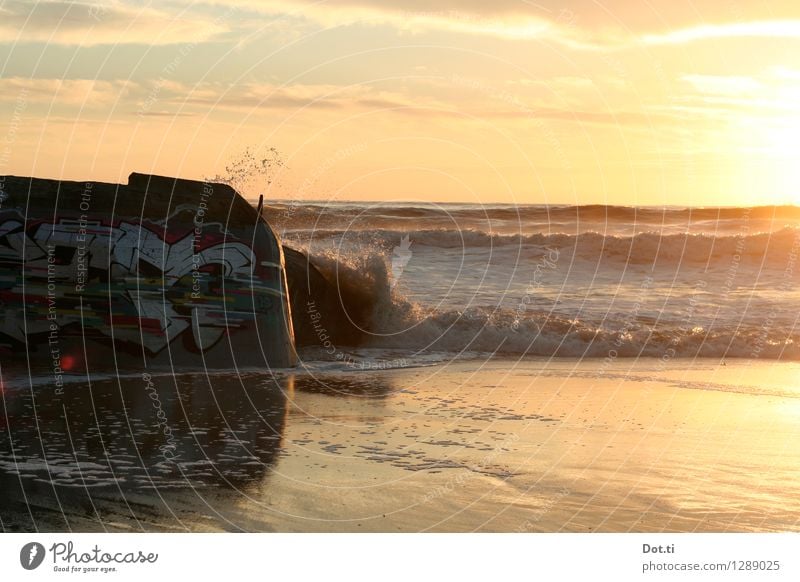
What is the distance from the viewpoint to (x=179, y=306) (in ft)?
60.7

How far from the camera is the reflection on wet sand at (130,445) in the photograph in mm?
9453

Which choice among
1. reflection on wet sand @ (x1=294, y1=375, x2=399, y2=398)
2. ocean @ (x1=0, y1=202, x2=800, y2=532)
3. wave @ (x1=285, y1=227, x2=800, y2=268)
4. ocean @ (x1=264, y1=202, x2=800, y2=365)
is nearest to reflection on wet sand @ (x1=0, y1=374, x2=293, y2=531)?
ocean @ (x1=0, y1=202, x2=800, y2=532)

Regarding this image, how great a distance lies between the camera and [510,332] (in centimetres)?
2350

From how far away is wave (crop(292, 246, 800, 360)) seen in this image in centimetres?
2256

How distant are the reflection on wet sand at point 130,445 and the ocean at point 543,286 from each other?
19.3 feet

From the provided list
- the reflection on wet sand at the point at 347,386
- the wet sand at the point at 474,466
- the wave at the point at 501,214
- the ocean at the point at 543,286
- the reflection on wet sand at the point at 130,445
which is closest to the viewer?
the wet sand at the point at 474,466

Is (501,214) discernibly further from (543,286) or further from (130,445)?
(130,445)

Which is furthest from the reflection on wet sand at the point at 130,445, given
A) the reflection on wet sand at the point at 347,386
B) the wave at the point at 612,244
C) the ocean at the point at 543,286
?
the wave at the point at 612,244

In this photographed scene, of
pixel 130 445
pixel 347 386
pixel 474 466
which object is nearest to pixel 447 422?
pixel 474 466

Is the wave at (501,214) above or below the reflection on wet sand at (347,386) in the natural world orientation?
above

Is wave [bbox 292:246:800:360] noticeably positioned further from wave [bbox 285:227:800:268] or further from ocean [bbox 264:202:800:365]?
wave [bbox 285:227:800:268]

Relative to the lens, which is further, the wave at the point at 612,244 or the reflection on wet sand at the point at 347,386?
the wave at the point at 612,244

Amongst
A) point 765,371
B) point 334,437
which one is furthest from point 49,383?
point 765,371

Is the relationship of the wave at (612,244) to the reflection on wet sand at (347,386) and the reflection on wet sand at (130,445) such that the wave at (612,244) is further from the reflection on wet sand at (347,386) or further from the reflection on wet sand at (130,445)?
the reflection on wet sand at (130,445)
